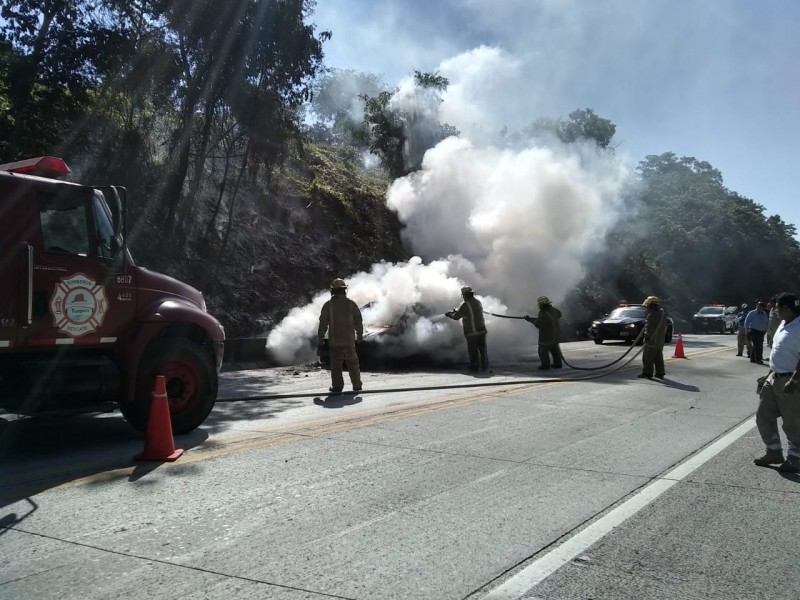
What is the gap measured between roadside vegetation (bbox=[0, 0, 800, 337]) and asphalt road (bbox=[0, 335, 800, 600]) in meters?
9.56

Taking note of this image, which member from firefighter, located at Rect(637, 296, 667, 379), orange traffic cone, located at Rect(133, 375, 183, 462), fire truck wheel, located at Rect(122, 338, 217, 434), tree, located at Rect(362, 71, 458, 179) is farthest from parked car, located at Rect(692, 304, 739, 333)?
orange traffic cone, located at Rect(133, 375, 183, 462)

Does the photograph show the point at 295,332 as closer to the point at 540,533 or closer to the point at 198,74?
the point at 198,74

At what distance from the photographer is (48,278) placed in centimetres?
615

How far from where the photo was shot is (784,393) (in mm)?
5926

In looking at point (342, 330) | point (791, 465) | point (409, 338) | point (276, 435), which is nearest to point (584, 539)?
point (791, 465)

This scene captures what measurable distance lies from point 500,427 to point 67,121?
12.3 metres

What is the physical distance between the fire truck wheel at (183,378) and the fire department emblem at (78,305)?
2.24 ft

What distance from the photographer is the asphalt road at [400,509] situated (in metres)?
3.53

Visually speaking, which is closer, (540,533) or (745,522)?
(540,533)

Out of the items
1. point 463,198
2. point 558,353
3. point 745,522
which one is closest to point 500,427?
point 745,522

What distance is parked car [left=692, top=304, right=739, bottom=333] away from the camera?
1530 inches

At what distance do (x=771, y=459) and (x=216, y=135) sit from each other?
15913 mm

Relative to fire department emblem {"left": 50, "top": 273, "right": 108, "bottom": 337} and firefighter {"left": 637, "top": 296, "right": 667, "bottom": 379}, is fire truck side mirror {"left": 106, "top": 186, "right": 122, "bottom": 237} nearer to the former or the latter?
fire department emblem {"left": 50, "top": 273, "right": 108, "bottom": 337}

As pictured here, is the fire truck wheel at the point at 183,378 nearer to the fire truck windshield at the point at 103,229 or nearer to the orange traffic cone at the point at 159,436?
the orange traffic cone at the point at 159,436
